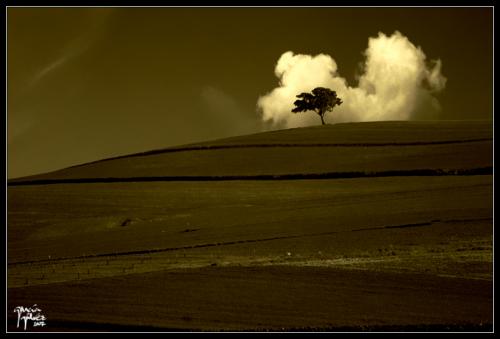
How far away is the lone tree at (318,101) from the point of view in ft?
205

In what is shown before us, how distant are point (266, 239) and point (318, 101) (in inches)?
1699

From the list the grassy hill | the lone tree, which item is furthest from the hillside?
the lone tree

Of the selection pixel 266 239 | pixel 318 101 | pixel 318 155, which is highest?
pixel 318 101

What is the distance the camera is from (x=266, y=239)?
68.9 feet

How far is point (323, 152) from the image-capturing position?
39125mm

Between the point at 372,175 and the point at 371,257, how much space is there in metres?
14.9

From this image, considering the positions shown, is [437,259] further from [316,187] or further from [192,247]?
[316,187]

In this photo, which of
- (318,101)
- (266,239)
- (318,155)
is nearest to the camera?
(266,239)

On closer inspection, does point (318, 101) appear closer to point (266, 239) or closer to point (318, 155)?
point (318, 155)

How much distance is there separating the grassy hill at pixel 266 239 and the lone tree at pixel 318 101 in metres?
21.1

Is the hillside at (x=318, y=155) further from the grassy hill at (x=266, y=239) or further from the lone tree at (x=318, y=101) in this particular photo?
the lone tree at (x=318, y=101)

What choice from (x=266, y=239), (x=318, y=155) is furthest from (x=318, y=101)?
(x=266, y=239)

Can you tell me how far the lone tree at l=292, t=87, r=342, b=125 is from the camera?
2458 inches

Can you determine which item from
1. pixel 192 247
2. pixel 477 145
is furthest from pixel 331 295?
pixel 477 145
